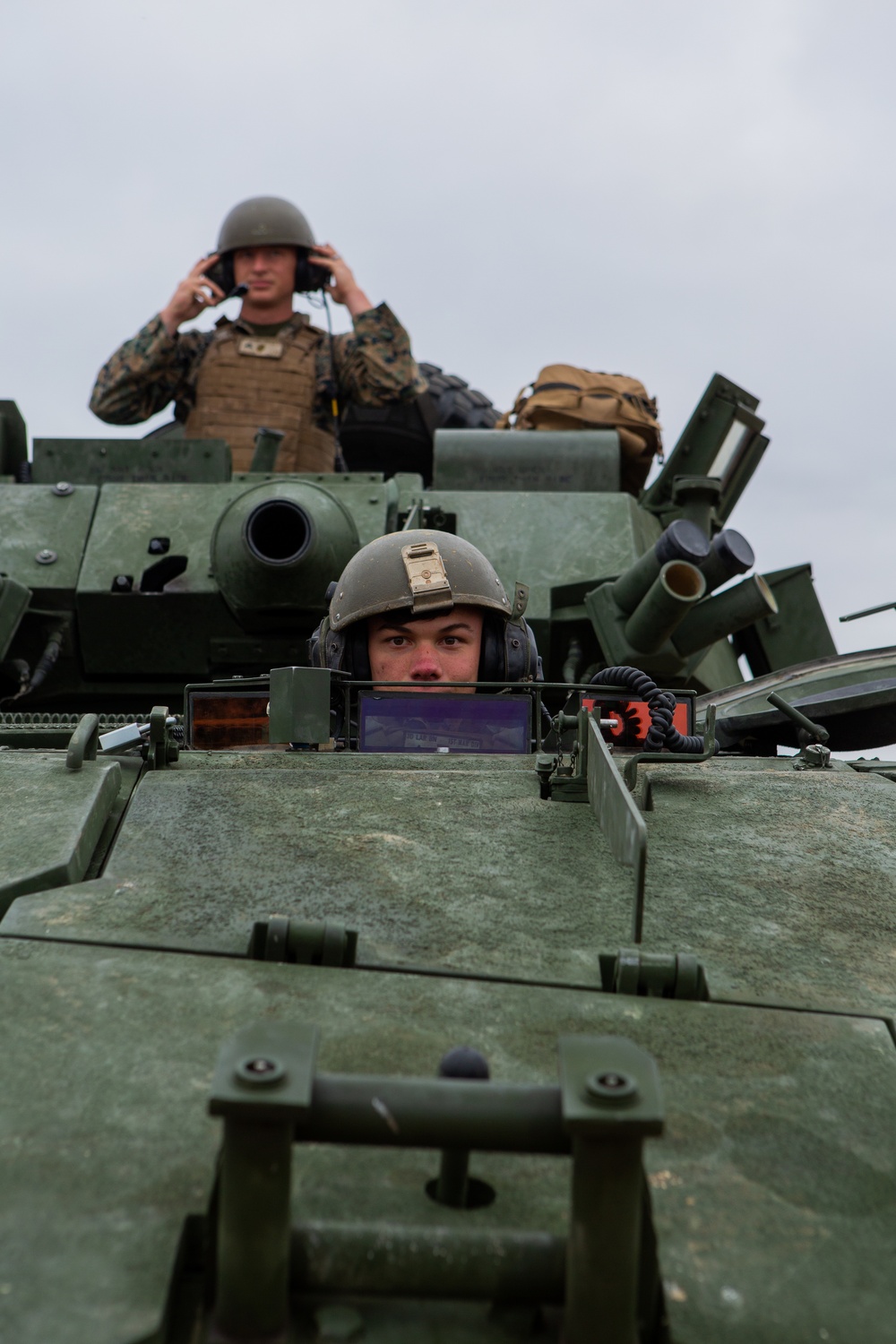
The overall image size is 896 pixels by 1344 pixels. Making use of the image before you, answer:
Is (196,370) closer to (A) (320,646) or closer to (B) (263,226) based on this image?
(B) (263,226)

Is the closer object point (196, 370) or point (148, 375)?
point (148, 375)

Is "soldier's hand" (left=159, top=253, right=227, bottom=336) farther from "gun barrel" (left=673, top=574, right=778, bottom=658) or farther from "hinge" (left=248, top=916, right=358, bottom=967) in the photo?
"hinge" (left=248, top=916, right=358, bottom=967)

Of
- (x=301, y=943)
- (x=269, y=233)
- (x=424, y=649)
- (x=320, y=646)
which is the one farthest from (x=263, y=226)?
(x=301, y=943)

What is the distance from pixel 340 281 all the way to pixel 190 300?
2.95ft

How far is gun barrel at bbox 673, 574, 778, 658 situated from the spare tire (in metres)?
3.80

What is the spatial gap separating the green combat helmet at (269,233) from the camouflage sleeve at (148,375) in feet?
1.91

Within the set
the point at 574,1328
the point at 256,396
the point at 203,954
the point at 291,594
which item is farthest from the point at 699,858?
the point at 256,396

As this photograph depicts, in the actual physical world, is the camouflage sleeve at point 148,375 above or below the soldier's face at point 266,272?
below

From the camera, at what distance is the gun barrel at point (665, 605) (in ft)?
18.8

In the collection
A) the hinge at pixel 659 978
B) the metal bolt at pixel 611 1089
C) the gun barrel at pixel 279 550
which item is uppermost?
the gun barrel at pixel 279 550

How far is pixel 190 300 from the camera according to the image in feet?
28.1

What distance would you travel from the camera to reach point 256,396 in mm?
8438

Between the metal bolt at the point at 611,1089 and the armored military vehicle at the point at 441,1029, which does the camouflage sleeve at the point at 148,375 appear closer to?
the armored military vehicle at the point at 441,1029

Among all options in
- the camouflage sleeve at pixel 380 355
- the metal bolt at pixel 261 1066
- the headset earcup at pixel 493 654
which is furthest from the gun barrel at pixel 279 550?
the metal bolt at pixel 261 1066
